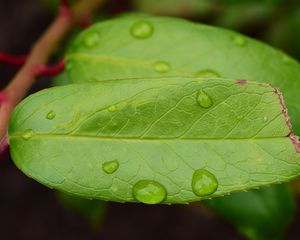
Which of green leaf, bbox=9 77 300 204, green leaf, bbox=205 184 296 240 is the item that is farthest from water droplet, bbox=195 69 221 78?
green leaf, bbox=205 184 296 240

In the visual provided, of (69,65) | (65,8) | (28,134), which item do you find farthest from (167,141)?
(65,8)

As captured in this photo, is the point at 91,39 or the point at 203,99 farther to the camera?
the point at 91,39

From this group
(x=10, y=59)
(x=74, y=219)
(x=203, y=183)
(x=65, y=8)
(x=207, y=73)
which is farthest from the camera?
(x=74, y=219)

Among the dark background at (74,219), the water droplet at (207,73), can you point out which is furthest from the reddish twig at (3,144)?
the dark background at (74,219)

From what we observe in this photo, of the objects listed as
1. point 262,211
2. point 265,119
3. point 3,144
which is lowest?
point 262,211

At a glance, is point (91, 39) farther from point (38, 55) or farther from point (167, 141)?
point (167, 141)

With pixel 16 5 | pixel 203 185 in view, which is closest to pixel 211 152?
pixel 203 185

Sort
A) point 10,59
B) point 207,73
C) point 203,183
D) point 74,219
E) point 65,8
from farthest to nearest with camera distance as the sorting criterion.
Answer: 1. point 74,219
2. point 65,8
3. point 10,59
4. point 207,73
5. point 203,183
